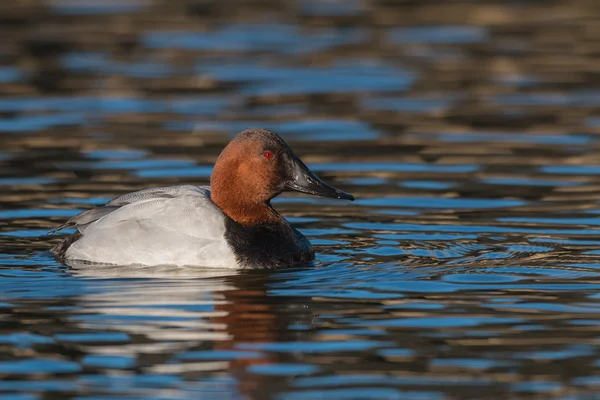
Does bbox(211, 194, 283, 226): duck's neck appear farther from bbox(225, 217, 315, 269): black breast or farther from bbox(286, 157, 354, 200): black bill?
bbox(286, 157, 354, 200): black bill

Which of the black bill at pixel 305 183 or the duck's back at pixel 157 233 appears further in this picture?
the black bill at pixel 305 183

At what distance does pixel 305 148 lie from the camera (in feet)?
46.3

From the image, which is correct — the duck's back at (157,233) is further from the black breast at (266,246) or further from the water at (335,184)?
the water at (335,184)

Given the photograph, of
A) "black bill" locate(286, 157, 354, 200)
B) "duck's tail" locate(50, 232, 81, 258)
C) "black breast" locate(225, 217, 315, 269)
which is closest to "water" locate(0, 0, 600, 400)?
"black breast" locate(225, 217, 315, 269)

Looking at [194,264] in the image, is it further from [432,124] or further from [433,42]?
[433,42]

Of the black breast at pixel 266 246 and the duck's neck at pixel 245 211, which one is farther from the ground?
the duck's neck at pixel 245 211

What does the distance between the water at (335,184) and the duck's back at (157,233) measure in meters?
0.18

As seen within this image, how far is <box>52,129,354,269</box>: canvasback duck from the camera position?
9.52 meters

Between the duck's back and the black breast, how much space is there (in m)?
0.07

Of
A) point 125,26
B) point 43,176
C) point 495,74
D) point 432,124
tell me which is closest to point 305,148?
point 432,124

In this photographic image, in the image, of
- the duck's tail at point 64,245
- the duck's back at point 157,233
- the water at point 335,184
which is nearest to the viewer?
the water at point 335,184

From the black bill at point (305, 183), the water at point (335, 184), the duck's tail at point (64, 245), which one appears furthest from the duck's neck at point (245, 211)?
the duck's tail at point (64, 245)

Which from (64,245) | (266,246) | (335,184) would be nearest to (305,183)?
(266,246)

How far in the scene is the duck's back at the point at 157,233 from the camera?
31.1 feet
